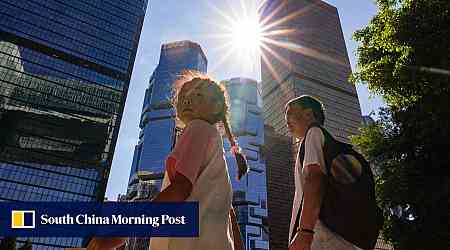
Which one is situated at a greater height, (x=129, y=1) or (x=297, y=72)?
(x=129, y=1)

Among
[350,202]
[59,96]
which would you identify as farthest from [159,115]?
[350,202]

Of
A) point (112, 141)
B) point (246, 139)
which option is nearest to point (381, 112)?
point (112, 141)

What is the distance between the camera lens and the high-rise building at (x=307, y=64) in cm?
9438

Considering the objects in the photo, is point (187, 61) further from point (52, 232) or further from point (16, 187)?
point (52, 232)

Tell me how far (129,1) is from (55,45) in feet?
88.7

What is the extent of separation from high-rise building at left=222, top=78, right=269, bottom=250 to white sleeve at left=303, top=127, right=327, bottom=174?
297ft

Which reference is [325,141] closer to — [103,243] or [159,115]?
[103,243]

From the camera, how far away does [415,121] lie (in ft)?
24.9

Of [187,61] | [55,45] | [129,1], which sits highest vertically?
[187,61]

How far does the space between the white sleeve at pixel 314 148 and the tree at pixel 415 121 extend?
5.64 meters

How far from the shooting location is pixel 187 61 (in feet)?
433

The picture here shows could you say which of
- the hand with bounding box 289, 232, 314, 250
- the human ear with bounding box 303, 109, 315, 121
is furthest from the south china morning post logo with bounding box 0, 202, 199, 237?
the human ear with bounding box 303, 109, 315, 121

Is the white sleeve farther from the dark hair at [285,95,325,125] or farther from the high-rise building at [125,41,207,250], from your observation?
the high-rise building at [125,41,207,250]

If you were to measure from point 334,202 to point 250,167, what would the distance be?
9152 centimetres
